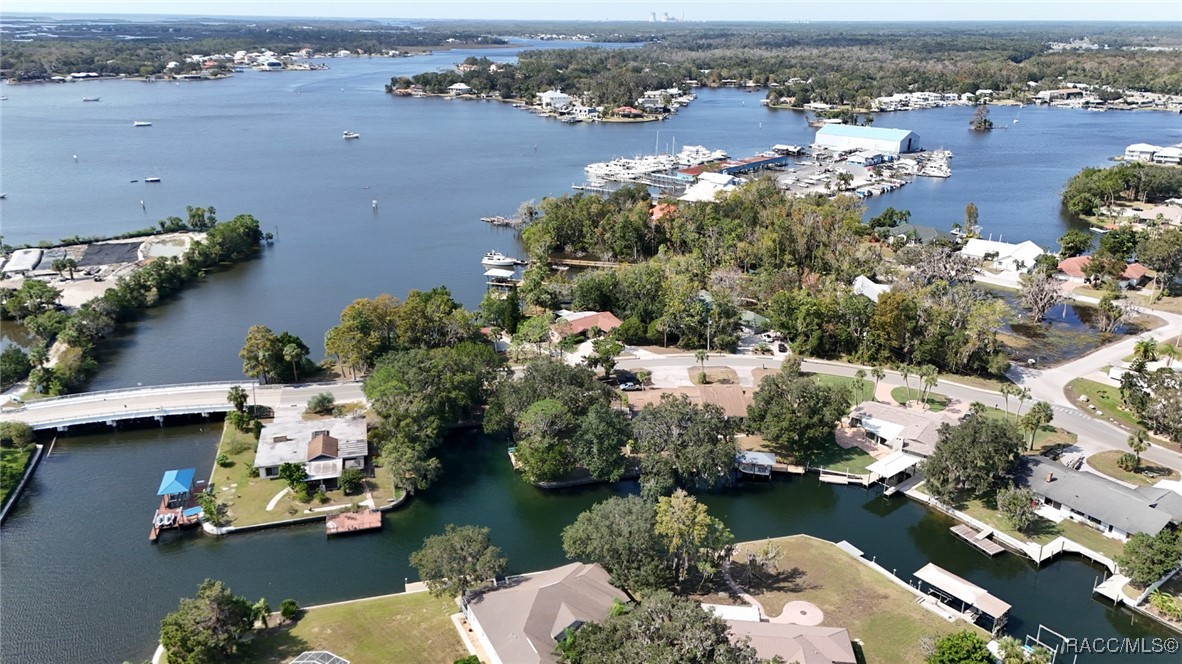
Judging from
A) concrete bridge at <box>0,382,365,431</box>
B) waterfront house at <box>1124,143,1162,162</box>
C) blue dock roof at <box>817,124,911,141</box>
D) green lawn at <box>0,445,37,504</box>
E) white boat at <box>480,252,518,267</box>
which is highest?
blue dock roof at <box>817,124,911,141</box>

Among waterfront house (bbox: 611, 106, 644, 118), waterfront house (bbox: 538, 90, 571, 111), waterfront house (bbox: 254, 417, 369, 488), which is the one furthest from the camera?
waterfront house (bbox: 538, 90, 571, 111)

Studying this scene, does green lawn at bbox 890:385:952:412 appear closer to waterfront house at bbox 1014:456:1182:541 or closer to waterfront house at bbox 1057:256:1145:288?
waterfront house at bbox 1014:456:1182:541

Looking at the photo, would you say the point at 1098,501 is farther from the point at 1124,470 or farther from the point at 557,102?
the point at 557,102

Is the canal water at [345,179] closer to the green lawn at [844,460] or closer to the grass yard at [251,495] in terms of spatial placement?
the grass yard at [251,495]

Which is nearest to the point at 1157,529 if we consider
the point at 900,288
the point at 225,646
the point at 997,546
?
the point at 997,546

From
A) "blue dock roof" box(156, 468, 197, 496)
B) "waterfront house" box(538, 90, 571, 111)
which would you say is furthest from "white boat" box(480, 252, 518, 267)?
"waterfront house" box(538, 90, 571, 111)

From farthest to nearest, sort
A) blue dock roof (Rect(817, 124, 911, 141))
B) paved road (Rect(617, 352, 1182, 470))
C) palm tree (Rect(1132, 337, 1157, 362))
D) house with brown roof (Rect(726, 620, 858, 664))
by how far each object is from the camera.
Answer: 1. blue dock roof (Rect(817, 124, 911, 141))
2. palm tree (Rect(1132, 337, 1157, 362))
3. paved road (Rect(617, 352, 1182, 470))
4. house with brown roof (Rect(726, 620, 858, 664))

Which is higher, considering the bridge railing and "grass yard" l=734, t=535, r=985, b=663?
the bridge railing

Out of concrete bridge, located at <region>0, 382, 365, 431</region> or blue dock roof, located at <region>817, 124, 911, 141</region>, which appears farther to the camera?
blue dock roof, located at <region>817, 124, 911, 141</region>
